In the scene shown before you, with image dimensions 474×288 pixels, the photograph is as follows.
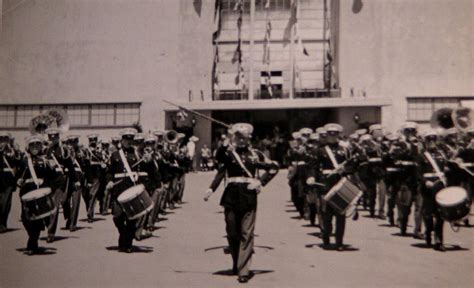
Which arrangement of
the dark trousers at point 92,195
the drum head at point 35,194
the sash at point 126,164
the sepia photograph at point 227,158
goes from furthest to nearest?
the dark trousers at point 92,195 < the sash at point 126,164 < the drum head at point 35,194 < the sepia photograph at point 227,158

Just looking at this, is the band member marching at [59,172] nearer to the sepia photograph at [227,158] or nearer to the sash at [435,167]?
the sepia photograph at [227,158]

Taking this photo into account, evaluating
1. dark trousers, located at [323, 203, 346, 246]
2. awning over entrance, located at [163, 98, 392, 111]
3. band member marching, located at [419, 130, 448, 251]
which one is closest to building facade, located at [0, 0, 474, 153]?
awning over entrance, located at [163, 98, 392, 111]

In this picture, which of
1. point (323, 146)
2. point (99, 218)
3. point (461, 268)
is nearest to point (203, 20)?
point (99, 218)

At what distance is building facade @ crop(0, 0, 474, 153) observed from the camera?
2433 centimetres

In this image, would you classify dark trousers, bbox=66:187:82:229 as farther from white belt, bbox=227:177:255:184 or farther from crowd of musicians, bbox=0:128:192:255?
white belt, bbox=227:177:255:184

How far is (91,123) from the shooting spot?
1107 inches

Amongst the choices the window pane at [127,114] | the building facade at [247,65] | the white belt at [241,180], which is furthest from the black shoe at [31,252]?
the window pane at [127,114]

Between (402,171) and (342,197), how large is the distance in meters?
2.65

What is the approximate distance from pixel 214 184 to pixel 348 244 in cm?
312

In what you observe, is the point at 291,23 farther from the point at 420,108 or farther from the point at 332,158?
the point at 332,158

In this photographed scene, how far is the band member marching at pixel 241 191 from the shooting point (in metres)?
7.05

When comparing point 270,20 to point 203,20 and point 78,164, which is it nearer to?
point 203,20

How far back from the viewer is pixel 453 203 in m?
8.24

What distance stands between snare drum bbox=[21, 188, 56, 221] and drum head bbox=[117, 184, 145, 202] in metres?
1.03
